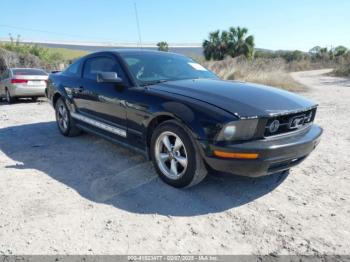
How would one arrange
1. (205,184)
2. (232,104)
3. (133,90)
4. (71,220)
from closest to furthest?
(71,220) < (232,104) < (205,184) < (133,90)

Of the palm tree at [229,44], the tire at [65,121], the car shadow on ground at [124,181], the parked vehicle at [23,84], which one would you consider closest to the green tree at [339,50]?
the palm tree at [229,44]

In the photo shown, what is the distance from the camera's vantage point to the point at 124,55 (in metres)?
4.58

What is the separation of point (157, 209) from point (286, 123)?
1593 millimetres

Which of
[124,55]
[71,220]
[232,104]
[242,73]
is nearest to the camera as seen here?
[71,220]

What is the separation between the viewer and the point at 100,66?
16.3 ft

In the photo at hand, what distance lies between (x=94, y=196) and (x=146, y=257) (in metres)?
1.25

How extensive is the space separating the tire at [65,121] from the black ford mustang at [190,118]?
0.80 m

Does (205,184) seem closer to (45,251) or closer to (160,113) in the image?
(160,113)

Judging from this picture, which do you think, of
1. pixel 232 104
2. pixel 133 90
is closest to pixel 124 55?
pixel 133 90

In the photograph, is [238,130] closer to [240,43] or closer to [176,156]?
[176,156]

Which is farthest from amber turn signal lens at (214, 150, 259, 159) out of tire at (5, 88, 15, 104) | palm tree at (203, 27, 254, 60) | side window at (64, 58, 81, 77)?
palm tree at (203, 27, 254, 60)

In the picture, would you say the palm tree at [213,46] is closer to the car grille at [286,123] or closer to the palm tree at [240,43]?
the palm tree at [240,43]

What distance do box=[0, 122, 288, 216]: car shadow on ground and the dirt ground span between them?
11mm

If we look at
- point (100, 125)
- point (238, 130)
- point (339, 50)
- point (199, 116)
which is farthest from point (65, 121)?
point (339, 50)
